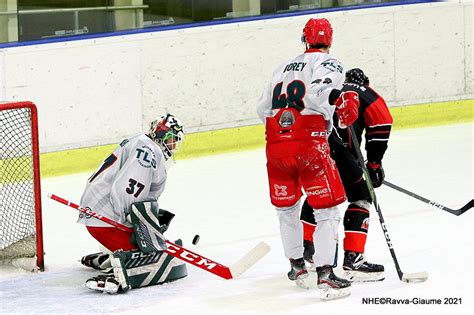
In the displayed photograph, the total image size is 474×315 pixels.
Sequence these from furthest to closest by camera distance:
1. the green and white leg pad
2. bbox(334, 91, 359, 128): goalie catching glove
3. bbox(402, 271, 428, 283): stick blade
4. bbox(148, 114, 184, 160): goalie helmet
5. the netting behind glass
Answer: the netting behind glass < bbox(148, 114, 184, 160): goalie helmet < bbox(402, 271, 428, 283): stick blade < the green and white leg pad < bbox(334, 91, 359, 128): goalie catching glove

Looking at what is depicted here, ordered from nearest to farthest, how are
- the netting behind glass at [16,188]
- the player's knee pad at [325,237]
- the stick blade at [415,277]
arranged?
the player's knee pad at [325,237]
the stick blade at [415,277]
the netting behind glass at [16,188]

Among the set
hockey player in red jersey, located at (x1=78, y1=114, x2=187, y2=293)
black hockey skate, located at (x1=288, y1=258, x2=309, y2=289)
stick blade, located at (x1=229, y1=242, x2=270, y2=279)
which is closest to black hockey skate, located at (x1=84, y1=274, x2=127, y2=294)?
hockey player in red jersey, located at (x1=78, y1=114, x2=187, y2=293)

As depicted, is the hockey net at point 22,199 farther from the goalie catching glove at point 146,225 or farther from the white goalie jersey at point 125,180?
the goalie catching glove at point 146,225

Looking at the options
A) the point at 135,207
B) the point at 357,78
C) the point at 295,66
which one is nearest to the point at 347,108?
the point at 295,66

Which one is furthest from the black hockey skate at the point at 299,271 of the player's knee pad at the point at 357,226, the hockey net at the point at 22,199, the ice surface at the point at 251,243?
the hockey net at the point at 22,199

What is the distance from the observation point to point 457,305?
16.1 feet

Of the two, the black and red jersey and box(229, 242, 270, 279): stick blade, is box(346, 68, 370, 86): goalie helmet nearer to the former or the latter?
the black and red jersey

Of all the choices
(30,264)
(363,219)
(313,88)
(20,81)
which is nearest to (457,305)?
(363,219)

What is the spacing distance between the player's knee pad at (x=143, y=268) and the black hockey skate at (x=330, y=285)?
0.65 metres

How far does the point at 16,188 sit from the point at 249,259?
1169 mm

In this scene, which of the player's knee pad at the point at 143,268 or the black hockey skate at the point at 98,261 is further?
the black hockey skate at the point at 98,261

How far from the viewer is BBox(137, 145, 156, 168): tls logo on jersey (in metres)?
5.26

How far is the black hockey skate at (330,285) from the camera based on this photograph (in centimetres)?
498

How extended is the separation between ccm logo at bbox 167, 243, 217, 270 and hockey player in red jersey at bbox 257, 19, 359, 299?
43cm
